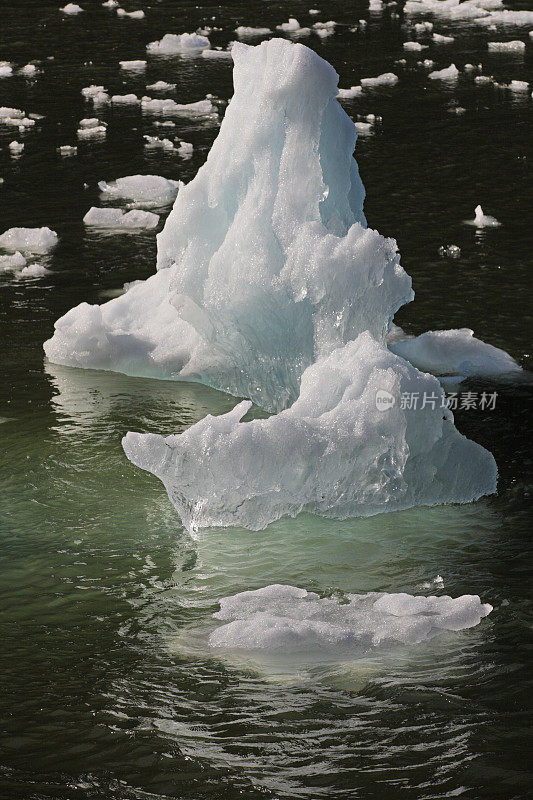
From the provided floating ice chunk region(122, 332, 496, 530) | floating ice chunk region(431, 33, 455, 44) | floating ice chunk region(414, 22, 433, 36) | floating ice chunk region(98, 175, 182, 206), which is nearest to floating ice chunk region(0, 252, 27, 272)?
floating ice chunk region(98, 175, 182, 206)

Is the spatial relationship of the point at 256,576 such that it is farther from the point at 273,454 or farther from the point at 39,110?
the point at 39,110

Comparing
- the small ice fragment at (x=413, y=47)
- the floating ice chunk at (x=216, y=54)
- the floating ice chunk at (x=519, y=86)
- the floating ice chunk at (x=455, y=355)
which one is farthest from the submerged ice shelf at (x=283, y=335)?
the small ice fragment at (x=413, y=47)

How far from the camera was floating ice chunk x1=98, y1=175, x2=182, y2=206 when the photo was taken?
1512cm

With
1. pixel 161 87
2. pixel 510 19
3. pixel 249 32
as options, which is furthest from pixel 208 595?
pixel 510 19

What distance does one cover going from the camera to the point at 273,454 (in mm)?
7438

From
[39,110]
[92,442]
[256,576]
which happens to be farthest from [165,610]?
[39,110]

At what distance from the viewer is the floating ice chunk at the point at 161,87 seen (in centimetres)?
2008

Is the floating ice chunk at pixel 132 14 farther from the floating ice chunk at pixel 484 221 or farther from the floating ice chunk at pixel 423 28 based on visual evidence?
the floating ice chunk at pixel 484 221

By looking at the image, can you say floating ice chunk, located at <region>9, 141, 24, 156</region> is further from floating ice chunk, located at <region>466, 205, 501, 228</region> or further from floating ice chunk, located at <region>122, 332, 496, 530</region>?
floating ice chunk, located at <region>122, 332, 496, 530</region>

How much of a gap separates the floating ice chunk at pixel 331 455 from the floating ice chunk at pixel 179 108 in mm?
11337

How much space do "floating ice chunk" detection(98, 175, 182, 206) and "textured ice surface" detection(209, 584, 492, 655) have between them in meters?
9.06

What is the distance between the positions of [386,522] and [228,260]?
2.46m

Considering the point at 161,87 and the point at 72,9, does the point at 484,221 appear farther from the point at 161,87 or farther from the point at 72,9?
the point at 72,9

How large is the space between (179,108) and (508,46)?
6779 mm
